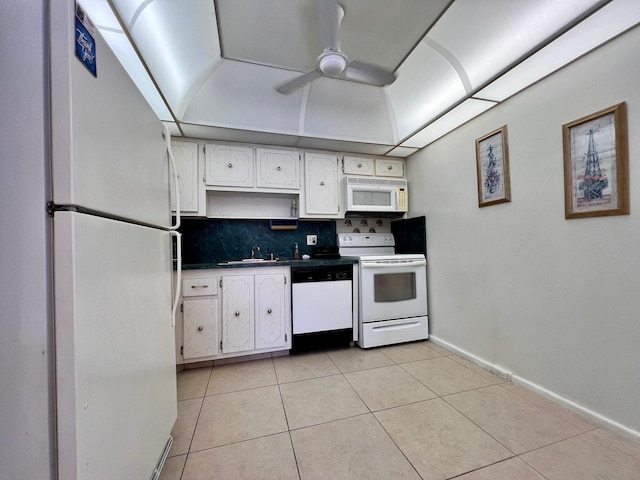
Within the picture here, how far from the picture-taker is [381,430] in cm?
143

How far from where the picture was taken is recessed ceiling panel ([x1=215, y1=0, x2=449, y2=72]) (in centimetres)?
155

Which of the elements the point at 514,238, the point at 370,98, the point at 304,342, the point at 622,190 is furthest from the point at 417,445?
the point at 370,98

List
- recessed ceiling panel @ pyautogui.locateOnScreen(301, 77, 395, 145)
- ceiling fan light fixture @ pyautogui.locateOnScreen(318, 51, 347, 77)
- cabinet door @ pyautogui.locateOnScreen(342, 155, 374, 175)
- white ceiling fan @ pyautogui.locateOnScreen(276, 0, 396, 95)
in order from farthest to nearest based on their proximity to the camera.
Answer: cabinet door @ pyautogui.locateOnScreen(342, 155, 374, 175)
recessed ceiling panel @ pyautogui.locateOnScreen(301, 77, 395, 145)
ceiling fan light fixture @ pyautogui.locateOnScreen(318, 51, 347, 77)
white ceiling fan @ pyautogui.locateOnScreen(276, 0, 396, 95)

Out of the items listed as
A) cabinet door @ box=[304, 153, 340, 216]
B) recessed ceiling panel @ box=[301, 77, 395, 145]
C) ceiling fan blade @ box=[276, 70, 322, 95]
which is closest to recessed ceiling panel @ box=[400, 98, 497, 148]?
recessed ceiling panel @ box=[301, 77, 395, 145]

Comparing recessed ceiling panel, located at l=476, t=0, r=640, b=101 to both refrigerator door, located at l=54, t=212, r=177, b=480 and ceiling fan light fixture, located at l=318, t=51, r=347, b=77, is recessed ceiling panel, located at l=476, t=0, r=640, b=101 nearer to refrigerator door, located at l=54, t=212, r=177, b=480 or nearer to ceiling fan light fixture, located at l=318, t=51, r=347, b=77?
ceiling fan light fixture, located at l=318, t=51, r=347, b=77

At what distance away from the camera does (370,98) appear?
8.11 ft

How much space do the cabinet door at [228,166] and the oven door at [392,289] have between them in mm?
1563

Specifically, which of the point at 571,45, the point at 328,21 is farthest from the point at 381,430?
the point at 571,45

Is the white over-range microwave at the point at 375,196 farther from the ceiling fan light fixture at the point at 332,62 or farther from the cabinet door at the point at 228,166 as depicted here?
the ceiling fan light fixture at the point at 332,62

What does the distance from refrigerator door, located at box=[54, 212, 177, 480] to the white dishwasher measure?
4.47 feet

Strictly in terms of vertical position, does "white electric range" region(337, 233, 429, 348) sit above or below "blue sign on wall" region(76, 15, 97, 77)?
below

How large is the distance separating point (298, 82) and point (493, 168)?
1.72 m

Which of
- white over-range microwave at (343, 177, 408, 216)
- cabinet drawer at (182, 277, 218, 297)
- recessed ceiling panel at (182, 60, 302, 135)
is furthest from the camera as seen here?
white over-range microwave at (343, 177, 408, 216)

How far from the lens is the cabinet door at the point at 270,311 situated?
2352 mm
